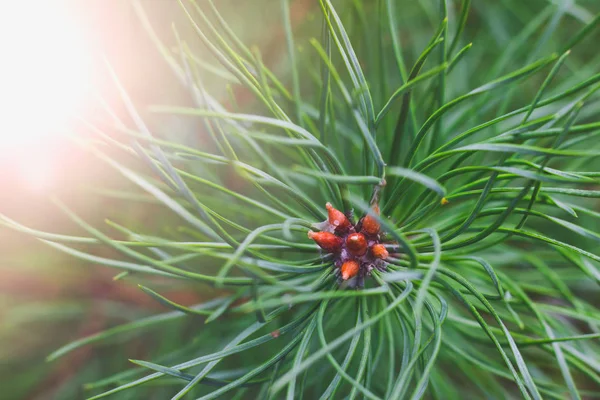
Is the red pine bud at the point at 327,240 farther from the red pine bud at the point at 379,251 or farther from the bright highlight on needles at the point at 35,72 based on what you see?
the bright highlight on needles at the point at 35,72

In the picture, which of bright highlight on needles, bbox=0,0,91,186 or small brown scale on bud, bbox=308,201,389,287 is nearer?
small brown scale on bud, bbox=308,201,389,287

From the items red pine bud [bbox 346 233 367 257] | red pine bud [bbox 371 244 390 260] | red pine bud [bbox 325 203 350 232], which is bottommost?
red pine bud [bbox 371 244 390 260]

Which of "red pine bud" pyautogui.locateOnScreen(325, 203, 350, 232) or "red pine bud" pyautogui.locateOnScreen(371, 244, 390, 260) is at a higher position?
"red pine bud" pyautogui.locateOnScreen(325, 203, 350, 232)

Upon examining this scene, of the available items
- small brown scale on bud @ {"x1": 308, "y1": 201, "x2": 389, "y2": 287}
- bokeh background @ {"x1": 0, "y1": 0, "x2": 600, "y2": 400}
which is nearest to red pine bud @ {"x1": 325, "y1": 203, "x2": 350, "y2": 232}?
small brown scale on bud @ {"x1": 308, "y1": 201, "x2": 389, "y2": 287}

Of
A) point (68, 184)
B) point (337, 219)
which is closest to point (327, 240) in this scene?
point (337, 219)

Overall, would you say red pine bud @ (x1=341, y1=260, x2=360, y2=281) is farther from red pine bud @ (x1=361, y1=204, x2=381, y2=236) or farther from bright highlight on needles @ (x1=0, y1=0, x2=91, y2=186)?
bright highlight on needles @ (x1=0, y1=0, x2=91, y2=186)

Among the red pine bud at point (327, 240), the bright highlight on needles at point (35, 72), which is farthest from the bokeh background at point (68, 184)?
the red pine bud at point (327, 240)
